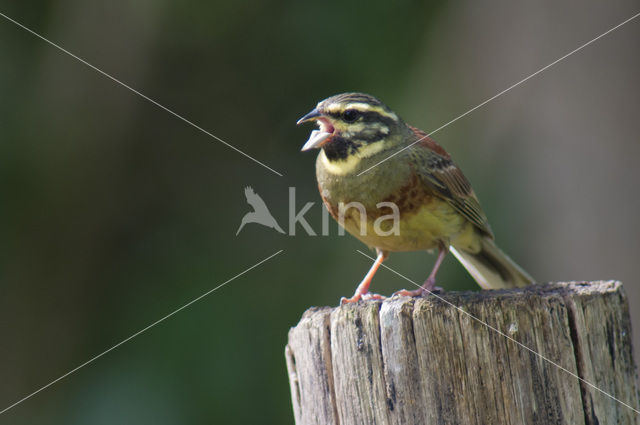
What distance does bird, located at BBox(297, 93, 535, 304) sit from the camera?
4691mm

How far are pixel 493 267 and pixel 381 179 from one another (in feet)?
4.53

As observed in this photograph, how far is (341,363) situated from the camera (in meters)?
3.23

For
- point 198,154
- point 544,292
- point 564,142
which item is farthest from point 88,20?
point 544,292

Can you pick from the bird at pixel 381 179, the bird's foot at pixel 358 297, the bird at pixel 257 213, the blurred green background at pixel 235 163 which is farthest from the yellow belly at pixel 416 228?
the bird at pixel 257 213

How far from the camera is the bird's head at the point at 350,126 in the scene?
4.75 metres

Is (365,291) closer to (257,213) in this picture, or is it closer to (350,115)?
(350,115)

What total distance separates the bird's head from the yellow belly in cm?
44

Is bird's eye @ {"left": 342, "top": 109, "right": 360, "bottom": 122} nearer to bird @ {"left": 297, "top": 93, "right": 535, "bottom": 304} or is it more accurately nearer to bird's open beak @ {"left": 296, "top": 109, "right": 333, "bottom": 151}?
bird @ {"left": 297, "top": 93, "right": 535, "bottom": 304}

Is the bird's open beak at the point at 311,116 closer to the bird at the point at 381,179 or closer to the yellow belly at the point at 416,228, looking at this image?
the bird at the point at 381,179

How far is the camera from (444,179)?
5.01 metres

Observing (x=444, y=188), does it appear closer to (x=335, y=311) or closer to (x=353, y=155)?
(x=353, y=155)

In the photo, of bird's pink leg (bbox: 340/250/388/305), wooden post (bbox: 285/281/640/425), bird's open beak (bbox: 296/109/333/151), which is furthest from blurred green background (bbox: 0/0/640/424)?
wooden post (bbox: 285/281/640/425)

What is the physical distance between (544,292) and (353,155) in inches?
79.1

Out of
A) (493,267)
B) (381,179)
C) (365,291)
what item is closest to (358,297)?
(365,291)
